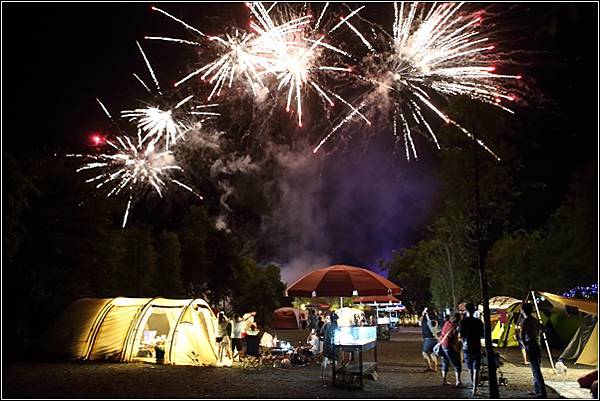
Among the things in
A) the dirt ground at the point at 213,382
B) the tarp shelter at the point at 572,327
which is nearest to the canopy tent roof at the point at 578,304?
the tarp shelter at the point at 572,327

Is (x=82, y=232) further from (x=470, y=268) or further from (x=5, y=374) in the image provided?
(x=470, y=268)

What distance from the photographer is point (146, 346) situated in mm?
16859

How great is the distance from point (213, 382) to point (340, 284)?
11.8 ft

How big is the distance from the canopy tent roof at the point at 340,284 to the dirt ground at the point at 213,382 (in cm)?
196

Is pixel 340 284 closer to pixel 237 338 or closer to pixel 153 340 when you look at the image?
pixel 237 338

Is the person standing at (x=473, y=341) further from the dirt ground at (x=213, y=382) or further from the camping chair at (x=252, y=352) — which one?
the camping chair at (x=252, y=352)

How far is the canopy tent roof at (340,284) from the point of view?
41.9ft

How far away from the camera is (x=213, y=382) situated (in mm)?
12406

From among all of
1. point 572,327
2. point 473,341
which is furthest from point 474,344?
point 572,327

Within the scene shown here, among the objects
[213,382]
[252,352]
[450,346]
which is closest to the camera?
[450,346]

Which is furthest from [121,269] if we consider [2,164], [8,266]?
[2,164]

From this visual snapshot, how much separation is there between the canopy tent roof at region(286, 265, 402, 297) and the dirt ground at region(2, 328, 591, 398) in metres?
1.96

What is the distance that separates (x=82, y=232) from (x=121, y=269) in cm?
835

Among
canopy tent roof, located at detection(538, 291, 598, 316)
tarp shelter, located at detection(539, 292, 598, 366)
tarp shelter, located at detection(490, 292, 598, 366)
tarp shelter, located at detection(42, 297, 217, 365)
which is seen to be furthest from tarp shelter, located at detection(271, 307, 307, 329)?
canopy tent roof, located at detection(538, 291, 598, 316)
